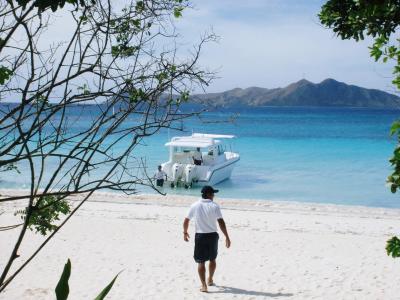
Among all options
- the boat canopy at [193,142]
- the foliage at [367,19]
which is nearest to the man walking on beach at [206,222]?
the foliage at [367,19]

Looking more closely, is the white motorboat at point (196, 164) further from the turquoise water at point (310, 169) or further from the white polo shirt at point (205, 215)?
the white polo shirt at point (205, 215)

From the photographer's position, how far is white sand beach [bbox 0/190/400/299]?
8.83 m

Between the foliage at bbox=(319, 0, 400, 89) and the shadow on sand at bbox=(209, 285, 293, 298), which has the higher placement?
the foliage at bbox=(319, 0, 400, 89)

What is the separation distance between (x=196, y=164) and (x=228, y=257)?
14.2m

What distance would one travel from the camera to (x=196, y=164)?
2506cm

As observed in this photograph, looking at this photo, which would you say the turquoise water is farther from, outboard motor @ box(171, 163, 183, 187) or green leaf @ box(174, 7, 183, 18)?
green leaf @ box(174, 7, 183, 18)

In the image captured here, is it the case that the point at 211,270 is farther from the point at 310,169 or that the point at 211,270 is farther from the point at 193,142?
the point at 310,169

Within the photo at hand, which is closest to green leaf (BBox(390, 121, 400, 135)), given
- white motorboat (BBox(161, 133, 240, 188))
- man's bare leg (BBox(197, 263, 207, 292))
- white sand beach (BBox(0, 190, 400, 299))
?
man's bare leg (BBox(197, 263, 207, 292))

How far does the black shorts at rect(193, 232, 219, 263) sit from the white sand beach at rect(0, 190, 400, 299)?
66 centimetres

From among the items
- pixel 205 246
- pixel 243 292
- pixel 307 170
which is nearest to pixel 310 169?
pixel 307 170

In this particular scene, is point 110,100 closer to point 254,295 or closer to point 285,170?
point 254,295

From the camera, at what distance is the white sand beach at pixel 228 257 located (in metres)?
8.83

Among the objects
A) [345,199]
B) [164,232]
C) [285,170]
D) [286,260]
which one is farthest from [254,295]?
Result: [285,170]

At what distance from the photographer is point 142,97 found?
3.74 metres
